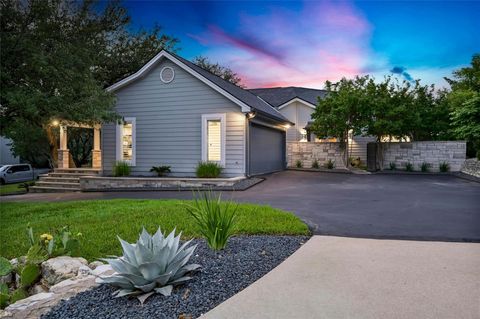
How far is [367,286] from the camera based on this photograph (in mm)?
3277

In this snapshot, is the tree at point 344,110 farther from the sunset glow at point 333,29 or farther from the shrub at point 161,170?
the shrub at point 161,170

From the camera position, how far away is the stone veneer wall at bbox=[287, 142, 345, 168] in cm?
2147

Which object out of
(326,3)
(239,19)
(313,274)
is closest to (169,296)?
(313,274)

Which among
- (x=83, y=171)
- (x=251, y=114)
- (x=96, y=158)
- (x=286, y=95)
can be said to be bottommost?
(x=83, y=171)

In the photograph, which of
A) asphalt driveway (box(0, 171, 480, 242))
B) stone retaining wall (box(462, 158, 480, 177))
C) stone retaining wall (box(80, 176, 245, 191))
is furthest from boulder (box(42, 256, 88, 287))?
stone retaining wall (box(462, 158, 480, 177))

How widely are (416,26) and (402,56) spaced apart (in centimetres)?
260

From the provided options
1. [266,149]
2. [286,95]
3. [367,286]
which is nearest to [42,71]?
[367,286]

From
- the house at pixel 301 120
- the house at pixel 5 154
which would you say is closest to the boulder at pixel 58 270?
the house at pixel 301 120

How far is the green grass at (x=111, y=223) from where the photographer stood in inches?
209

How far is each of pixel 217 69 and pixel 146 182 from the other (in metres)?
17.6

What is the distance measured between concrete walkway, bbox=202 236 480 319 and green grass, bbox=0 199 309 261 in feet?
4.92

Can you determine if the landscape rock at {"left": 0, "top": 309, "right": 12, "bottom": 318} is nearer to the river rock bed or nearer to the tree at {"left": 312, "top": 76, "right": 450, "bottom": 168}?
the river rock bed

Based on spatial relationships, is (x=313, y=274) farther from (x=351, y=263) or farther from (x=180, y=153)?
(x=180, y=153)

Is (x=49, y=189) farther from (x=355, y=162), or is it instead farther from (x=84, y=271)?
(x=355, y=162)
